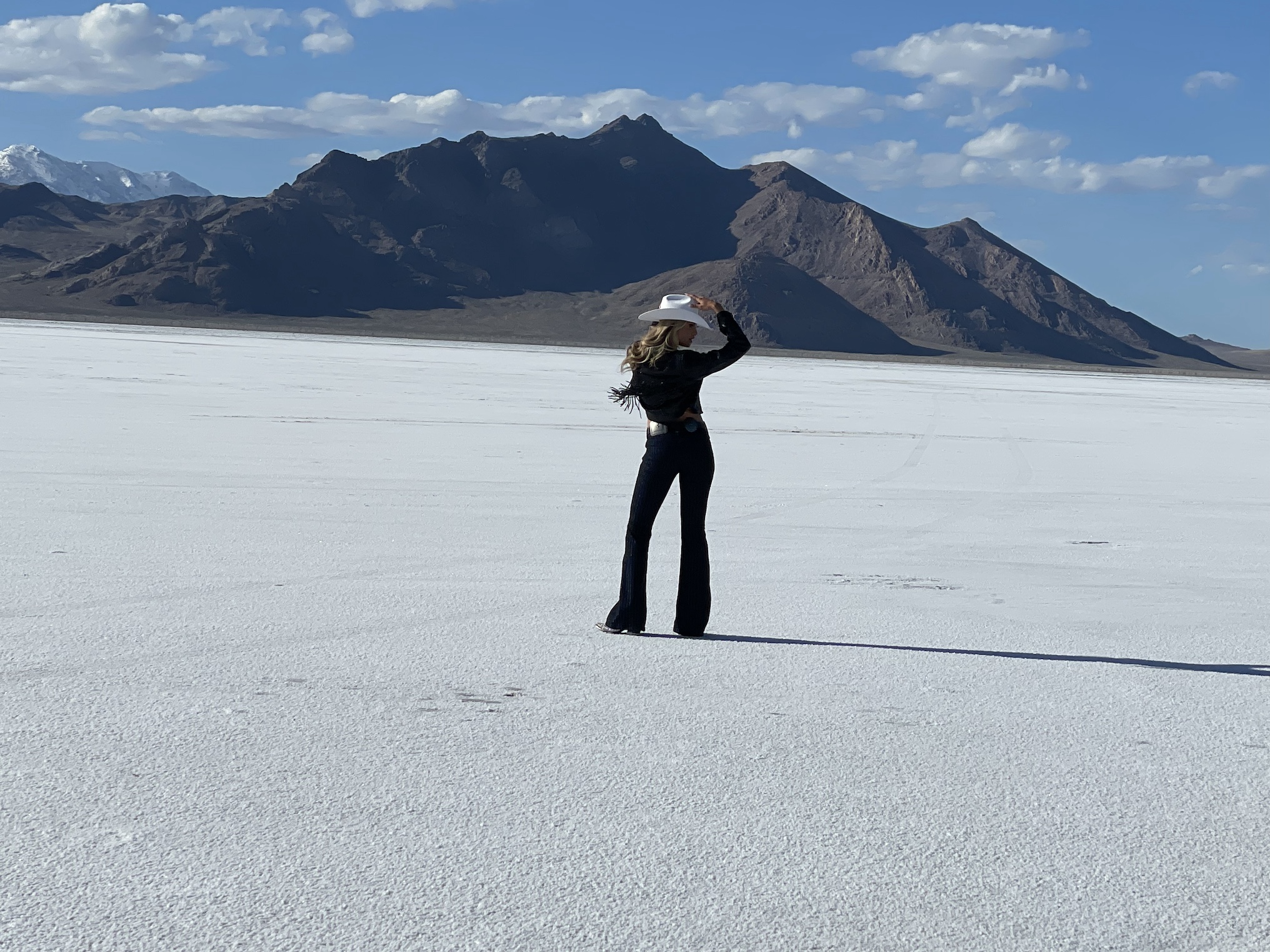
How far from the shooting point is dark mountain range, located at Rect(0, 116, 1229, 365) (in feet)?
483

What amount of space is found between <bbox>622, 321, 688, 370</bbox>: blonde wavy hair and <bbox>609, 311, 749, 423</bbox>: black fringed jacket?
28 mm

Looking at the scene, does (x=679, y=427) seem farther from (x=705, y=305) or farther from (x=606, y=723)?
(x=606, y=723)

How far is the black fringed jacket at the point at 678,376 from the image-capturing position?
20.5 feet

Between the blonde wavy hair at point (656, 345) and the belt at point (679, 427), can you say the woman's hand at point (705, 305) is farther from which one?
the belt at point (679, 427)

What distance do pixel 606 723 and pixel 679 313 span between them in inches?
84.6

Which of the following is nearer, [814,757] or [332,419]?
[814,757]

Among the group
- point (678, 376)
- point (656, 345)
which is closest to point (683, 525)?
point (678, 376)

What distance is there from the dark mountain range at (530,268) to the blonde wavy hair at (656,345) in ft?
438

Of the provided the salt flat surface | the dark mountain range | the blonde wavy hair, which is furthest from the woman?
the dark mountain range

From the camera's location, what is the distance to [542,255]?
18212cm

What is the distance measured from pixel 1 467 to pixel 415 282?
153 m

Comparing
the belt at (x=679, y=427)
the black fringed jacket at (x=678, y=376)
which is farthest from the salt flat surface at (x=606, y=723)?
the black fringed jacket at (x=678, y=376)

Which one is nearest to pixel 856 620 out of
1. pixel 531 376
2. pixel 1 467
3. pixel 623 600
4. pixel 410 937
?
pixel 623 600

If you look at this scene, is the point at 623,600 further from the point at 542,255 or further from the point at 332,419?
the point at 542,255
